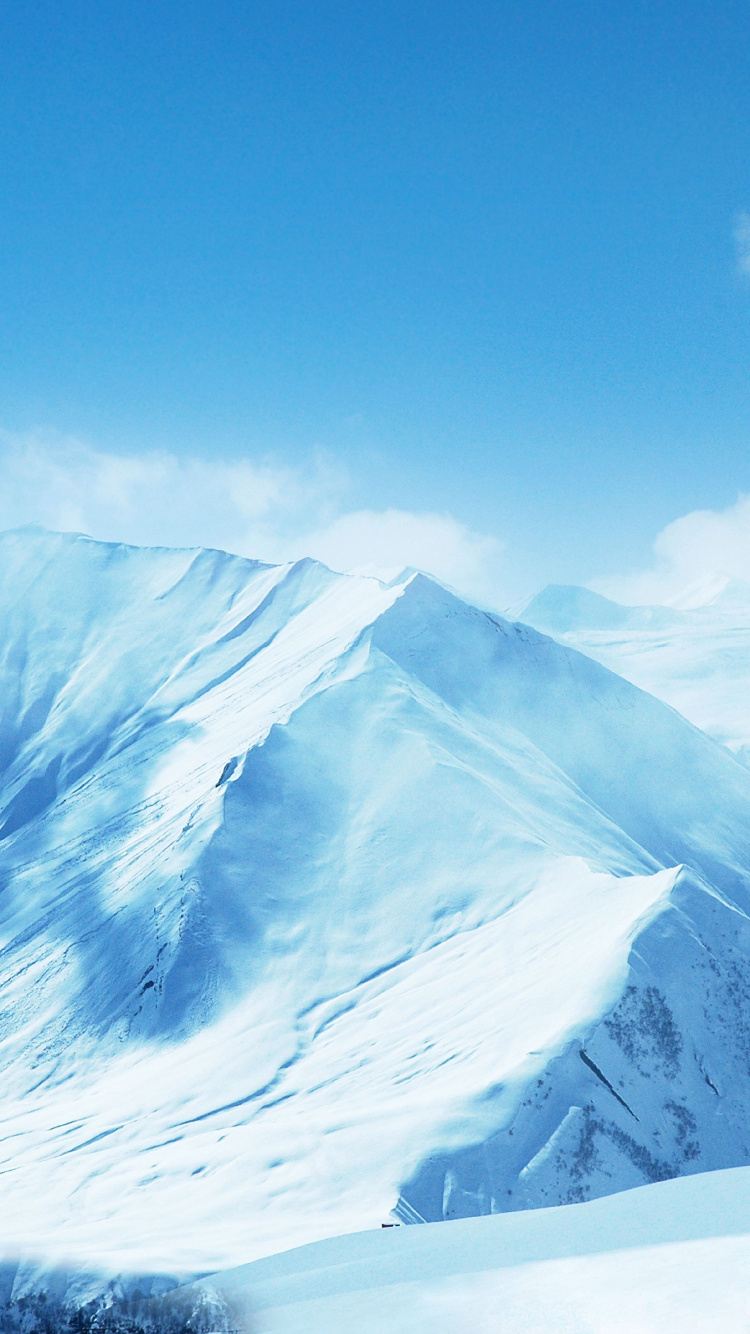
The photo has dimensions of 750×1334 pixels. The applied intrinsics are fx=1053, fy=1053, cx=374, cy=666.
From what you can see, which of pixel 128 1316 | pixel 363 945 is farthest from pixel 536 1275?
pixel 363 945

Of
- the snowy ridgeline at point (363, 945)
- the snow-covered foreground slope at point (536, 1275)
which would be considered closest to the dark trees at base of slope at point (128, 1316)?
the snow-covered foreground slope at point (536, 1275)

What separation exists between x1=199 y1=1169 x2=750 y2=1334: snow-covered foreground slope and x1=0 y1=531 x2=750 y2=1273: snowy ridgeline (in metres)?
3.55

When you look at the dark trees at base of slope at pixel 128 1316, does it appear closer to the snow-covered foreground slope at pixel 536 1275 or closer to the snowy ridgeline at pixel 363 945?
the snow-covered foreground slope at pixel 536 1275

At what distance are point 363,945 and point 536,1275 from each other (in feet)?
151

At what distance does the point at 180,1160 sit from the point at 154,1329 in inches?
1183

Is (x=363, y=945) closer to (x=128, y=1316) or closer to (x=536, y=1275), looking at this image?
(x=128, y=1316)

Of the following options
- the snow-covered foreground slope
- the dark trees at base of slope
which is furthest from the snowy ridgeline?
the snow-covered foreground slope

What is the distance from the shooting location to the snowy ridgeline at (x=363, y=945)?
31922mm

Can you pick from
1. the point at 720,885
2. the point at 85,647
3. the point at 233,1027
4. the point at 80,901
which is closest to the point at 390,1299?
the point at 233,1027

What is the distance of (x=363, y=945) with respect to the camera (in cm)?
5528

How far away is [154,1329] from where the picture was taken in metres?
11.8

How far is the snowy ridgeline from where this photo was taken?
105 feet

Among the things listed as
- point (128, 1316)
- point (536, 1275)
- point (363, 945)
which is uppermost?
point (363, 945)

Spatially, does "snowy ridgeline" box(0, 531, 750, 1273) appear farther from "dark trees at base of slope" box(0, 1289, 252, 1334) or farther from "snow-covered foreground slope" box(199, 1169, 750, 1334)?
"snow-covered foreground slope" box(199, 1169, 750, 1334)
